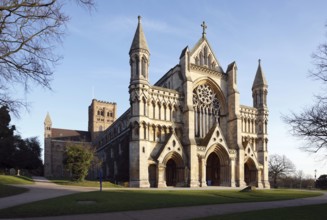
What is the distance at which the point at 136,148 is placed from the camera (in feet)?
124

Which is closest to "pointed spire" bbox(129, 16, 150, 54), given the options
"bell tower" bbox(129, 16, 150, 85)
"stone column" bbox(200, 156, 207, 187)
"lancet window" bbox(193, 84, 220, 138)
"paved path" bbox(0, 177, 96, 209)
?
"bell tower" bbox(129, 16, 150, 85)

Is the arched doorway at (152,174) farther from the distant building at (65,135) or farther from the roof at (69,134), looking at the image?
the roof at (69,134)

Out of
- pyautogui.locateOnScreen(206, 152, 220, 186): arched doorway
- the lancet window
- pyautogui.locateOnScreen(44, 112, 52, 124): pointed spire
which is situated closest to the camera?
pyautogui.locateOnScreen(206, 152, 220, 186): arched doorway

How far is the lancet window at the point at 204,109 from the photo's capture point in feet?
151

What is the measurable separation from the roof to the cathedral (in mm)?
50381

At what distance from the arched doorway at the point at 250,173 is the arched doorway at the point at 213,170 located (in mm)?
5432

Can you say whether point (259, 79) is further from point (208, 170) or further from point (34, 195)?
point (34, 195)

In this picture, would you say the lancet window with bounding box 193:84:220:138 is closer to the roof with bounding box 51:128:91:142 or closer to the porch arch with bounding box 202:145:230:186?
the porch arch with bounding box 202:145:230:186

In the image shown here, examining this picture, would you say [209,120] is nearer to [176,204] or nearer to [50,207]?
[176,204]

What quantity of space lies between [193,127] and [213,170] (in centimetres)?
856

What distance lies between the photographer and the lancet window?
151 feet

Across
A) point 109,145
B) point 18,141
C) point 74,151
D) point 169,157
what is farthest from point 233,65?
point 18,141

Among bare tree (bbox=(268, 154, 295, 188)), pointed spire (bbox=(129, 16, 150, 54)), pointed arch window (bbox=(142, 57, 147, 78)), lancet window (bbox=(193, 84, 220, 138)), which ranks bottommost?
bare tree (bbox=(268, 154, 295, 188))

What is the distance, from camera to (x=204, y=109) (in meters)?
46.9
